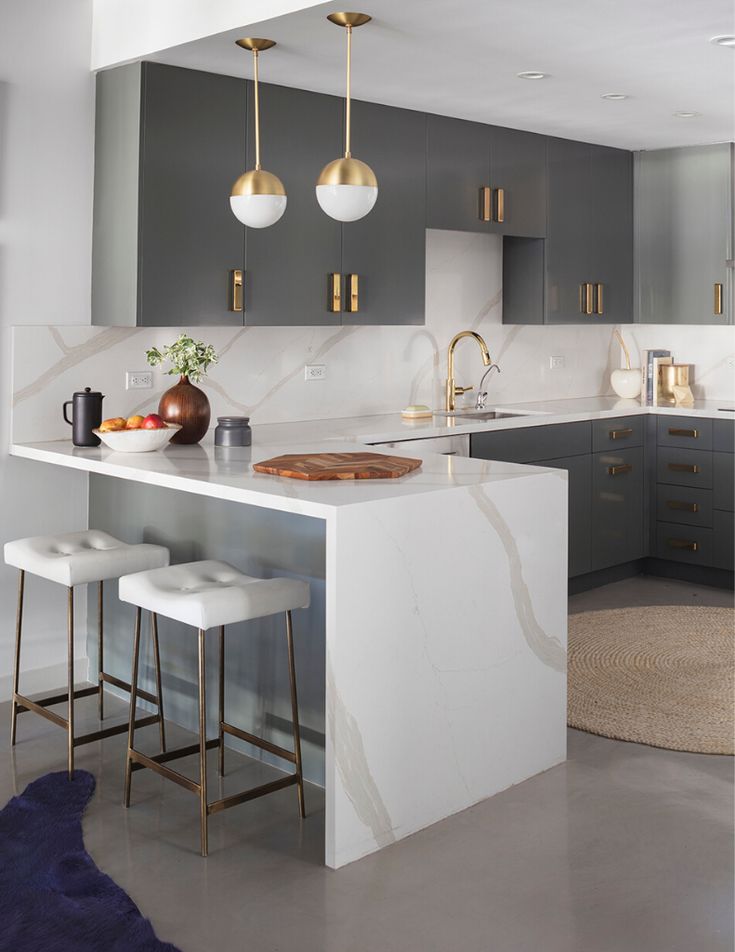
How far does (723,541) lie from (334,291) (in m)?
2.53

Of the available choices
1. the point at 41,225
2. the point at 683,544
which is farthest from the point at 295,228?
the point at 683,544

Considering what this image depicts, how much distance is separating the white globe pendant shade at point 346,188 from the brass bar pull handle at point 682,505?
3164 millimetres

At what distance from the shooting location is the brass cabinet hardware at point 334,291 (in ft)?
14.7

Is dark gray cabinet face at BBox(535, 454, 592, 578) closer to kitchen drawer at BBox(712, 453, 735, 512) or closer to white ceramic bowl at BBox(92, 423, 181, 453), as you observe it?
kitchen drawer at BBox(712, 453, 735, 512)

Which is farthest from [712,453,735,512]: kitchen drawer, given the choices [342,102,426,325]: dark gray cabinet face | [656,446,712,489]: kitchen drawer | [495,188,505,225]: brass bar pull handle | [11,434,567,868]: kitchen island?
[11,434,567,868]: kitchen island

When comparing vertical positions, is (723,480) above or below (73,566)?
above

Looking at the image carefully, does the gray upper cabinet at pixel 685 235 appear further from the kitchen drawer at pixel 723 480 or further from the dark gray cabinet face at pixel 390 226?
the dark gray cabinet face at pixel 390 226

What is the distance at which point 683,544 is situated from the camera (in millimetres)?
5785

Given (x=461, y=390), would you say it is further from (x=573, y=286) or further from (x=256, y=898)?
(x=256, y=898)

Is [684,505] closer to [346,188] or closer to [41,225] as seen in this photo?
[346,188]

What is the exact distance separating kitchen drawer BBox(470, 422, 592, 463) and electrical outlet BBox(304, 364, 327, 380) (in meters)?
0.74

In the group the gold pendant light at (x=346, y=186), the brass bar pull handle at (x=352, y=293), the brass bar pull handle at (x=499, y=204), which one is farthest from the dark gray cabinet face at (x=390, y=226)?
the gold pendant light at (x=346, y=186)

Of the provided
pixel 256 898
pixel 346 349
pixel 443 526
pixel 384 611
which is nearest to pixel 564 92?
pixel 346 349

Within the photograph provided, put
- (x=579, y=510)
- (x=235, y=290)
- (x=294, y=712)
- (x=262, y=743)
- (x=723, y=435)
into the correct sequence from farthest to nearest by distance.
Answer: (x=723, y=435), (x=579, y=510), (x=235, y=290), (x=262, y=743), (x=294, y=712)
